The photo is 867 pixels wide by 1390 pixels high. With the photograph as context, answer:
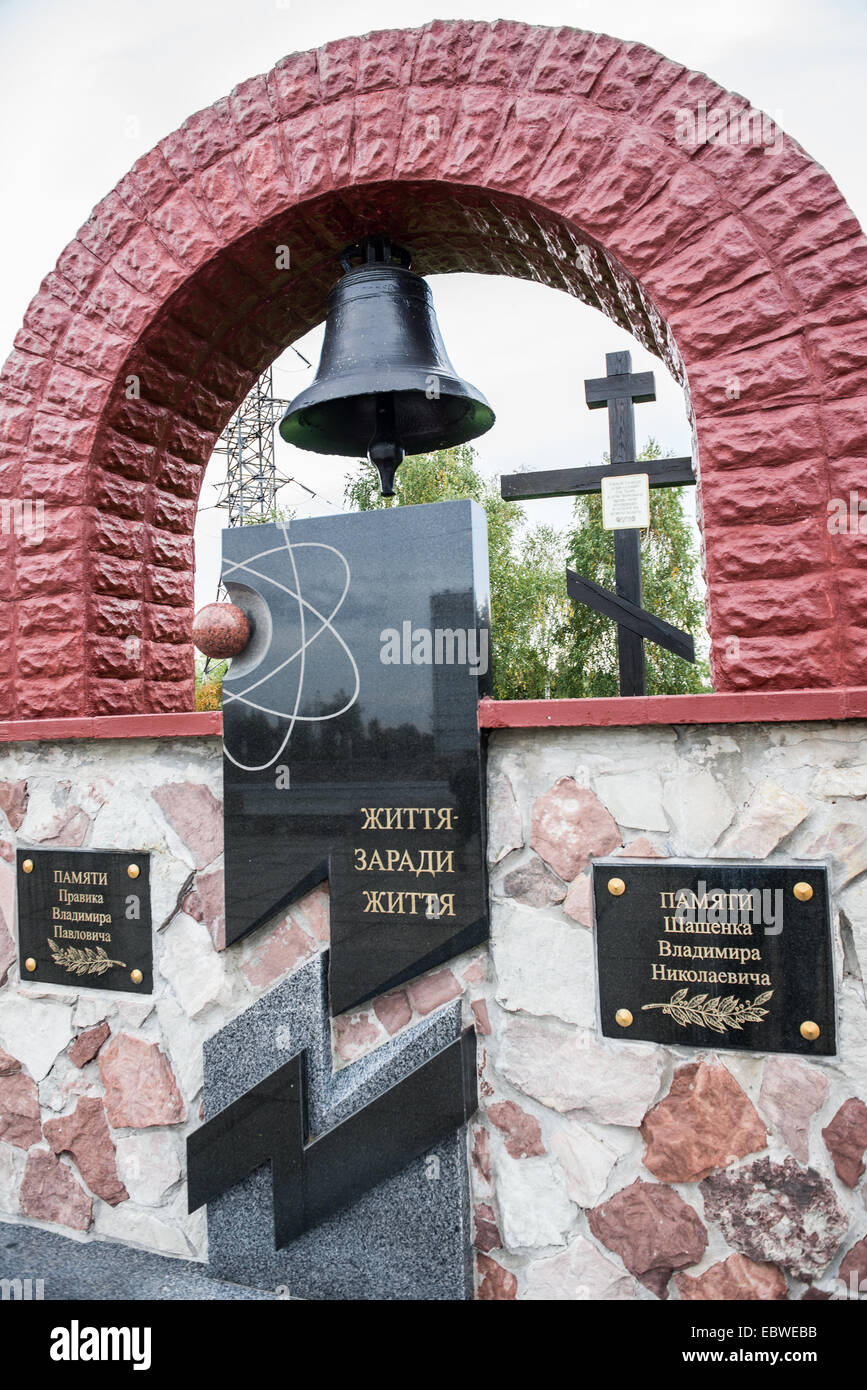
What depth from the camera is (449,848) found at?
2.44 m

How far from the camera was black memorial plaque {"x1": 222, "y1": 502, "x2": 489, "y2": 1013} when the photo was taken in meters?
2.45

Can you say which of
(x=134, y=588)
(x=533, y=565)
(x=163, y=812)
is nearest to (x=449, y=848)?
(x=163, y=812)

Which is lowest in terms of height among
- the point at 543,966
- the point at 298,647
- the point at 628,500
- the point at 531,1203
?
the point at 531,1203

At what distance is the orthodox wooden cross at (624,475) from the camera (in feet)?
13.7

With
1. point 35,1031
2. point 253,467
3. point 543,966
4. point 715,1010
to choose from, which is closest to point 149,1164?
point 35,1031

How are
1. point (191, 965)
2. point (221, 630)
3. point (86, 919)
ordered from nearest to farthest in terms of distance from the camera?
point (221, 630) < point (191, 965) < point (86, 919)

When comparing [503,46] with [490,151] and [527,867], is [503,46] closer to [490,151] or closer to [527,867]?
[490,151]

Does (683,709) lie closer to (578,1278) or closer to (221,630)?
(221,630)

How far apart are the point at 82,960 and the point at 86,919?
0.46 feet

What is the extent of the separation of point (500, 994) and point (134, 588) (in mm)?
1964

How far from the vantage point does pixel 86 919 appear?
293 cm

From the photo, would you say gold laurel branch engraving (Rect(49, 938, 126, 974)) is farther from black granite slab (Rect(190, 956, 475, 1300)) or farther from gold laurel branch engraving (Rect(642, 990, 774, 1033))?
gold laurel branch engraving (Rect(642, 990, 774, 1033))

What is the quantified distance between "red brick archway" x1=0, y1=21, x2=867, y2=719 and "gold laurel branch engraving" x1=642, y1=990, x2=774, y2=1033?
80cm

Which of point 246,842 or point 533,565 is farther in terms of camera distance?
point 533,565
